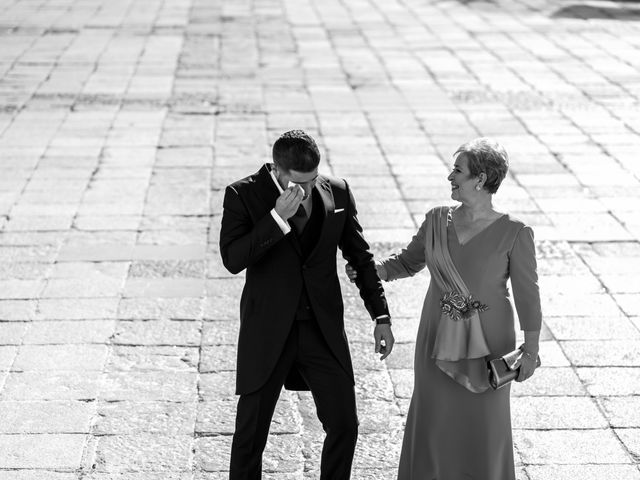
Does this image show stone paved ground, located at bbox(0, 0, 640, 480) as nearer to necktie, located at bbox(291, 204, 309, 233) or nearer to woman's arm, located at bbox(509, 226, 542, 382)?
woman's arm, located at bbox(509, 226, 542, 382)

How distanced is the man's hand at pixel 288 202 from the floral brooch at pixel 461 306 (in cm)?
70

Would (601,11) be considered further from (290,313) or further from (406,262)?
(290,313)

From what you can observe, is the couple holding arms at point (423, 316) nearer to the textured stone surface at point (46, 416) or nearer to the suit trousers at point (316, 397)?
the suit trousers at point (316, 397)

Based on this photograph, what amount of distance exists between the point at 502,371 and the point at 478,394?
0.15 meters

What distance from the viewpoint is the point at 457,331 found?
3.90 metres

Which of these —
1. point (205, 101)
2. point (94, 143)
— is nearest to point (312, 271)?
point (94, 143)

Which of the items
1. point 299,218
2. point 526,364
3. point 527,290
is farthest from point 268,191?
point 526,364

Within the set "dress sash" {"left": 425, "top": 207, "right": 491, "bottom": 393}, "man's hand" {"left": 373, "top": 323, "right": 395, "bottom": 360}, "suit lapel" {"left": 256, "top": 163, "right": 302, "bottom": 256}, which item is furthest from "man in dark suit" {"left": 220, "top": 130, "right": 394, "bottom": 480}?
"dress sash" {"left": 425, "top": 207, "right": 491, "bottom": 393}

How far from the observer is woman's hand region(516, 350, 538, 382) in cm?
392

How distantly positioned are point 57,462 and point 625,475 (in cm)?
265

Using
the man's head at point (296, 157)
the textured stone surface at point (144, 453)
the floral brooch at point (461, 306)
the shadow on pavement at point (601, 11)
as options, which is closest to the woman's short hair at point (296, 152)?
the man's head at point (296, 157)

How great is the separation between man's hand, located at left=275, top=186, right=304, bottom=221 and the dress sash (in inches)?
23.4

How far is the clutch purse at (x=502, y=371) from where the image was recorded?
3861 mm

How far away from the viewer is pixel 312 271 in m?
3.99
